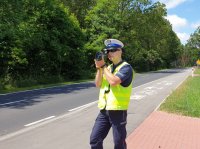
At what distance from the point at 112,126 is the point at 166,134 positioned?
4.18 m

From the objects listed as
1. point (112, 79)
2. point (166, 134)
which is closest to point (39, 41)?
point (166, 134)

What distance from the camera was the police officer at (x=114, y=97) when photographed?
4.91 meters

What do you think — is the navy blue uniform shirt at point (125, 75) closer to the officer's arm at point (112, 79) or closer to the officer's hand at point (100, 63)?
the officer's arm at point (112, 79)

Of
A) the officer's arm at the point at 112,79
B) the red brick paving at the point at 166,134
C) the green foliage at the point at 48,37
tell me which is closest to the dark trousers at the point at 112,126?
the officer's arm at the point at 112,79

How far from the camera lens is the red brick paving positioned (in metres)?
7.69

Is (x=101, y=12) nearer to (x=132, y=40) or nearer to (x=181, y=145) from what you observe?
(x=132, y=40)

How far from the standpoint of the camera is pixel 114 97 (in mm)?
4934

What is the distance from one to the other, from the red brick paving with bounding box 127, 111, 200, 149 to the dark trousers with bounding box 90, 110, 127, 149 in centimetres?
245

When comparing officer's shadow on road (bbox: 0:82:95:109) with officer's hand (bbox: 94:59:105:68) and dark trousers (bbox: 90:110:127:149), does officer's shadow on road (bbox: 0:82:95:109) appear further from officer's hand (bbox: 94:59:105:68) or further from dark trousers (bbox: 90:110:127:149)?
officer's hand (bbox: 94:59:105:68)

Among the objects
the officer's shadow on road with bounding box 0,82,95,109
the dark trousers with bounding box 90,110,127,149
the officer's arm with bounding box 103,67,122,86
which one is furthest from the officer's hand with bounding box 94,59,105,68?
the officer's shadow on road with bounding box 0,82,95,109

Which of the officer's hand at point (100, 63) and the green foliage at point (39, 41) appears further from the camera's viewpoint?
the green foliage at point (39, 41)

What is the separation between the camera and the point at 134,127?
32.6 feet

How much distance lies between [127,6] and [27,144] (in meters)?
60.0

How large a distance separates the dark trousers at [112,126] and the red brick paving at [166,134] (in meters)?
2.45
